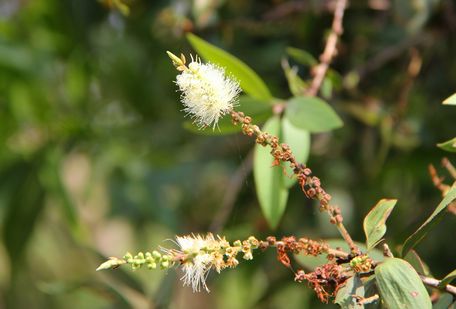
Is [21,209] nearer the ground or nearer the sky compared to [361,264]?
nearer the sky

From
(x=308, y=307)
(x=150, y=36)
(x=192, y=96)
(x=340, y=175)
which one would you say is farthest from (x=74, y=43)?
(x=192, y=96)

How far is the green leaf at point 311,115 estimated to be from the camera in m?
0.79

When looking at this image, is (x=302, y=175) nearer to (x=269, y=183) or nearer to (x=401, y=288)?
(x=401, y=288)

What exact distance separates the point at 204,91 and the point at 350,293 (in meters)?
0.19

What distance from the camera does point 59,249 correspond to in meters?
2.25

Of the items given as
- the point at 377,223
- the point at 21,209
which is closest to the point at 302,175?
the point at 377,223

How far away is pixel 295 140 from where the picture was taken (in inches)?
32.3

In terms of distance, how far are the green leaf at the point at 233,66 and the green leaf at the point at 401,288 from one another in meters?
0.31

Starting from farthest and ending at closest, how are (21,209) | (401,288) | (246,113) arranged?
(21,209) → (246,113) → (401,288)

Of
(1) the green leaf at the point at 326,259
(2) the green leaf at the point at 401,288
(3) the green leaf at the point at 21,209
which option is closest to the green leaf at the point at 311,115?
(1) the green leaf at the point at 326,259

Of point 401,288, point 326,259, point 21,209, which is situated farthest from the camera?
point 21,209

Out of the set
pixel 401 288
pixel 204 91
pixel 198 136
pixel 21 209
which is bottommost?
pixel 401 288

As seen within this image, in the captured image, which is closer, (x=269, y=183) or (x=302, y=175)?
(x=302, y=175)

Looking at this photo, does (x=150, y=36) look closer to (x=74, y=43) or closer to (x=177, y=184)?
(x=74, y=43)
